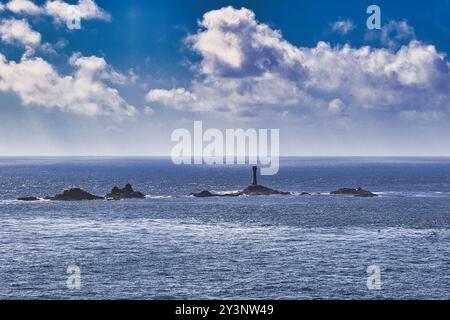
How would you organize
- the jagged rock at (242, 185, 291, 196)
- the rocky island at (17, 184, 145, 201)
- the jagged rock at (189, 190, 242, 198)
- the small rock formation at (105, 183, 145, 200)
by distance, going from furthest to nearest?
the jagged rock at (242, 185, 291, 196)
the jagged rock at (189, 190, 242, 198)
the small rock formation at (105, 183, 145, 200)
the rocky island at (17, 184, 145, 201)

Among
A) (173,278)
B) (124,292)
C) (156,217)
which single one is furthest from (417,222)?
(124,292)

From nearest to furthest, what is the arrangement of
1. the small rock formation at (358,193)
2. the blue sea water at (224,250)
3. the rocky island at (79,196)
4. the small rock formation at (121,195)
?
the blue sea water at (224,250), the rocky island at (79,196), the small rock formation at (121,195), the small rock formation at (358,193)

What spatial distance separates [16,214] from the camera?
11794 cm

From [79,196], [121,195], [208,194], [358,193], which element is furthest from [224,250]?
[358,193]

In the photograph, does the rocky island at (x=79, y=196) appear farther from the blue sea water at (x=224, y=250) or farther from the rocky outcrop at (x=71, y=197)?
the blue sea water at (x=224, y=250)

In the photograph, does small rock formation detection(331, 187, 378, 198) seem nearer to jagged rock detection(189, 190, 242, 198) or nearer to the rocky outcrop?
jagged rock detection(189, 190, 242, 198)

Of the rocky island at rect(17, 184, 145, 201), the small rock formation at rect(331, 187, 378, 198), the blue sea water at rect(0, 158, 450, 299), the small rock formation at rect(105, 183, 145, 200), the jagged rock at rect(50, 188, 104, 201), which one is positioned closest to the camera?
the blue sea water at rect(0, 158, 450, 299)

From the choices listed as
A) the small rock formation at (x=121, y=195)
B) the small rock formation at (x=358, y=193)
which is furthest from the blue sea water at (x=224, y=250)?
the small rock formation at (x=358, y=193)

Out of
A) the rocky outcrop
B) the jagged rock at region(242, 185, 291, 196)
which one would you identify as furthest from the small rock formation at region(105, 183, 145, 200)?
the jagged rock at region(242, 185, 291, 196)

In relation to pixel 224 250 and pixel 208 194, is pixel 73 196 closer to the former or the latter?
pixel 208 194
